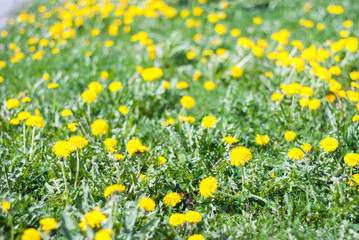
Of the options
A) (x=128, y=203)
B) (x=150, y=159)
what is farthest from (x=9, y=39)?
(x=128, y=203)

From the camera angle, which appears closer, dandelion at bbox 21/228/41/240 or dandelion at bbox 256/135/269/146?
dandelion at bbox 21/228/41/240

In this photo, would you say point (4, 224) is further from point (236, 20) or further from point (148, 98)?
point (236, 20)

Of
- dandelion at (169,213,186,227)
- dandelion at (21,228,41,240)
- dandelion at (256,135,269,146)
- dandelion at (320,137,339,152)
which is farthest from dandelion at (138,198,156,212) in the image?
dandelion at (320,137,339,152)

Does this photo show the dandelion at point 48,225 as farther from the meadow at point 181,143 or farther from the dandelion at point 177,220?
the dandelion at point 177,220

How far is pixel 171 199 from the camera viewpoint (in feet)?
7.23

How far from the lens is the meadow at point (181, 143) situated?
204cm

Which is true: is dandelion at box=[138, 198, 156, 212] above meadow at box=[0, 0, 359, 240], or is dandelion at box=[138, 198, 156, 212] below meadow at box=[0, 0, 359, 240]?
above

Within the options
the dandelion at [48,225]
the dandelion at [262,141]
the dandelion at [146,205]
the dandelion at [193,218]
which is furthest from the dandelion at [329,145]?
the dandelion at [48,225]

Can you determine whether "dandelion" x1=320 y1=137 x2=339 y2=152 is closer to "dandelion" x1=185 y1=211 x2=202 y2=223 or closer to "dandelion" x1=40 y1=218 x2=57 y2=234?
"dandelion" x1=185 y1=211 x2=202 y2=223

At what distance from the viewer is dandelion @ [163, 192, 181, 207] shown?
7.20 ft

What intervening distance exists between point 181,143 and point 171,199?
0.59 metres

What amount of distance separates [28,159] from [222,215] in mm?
1515

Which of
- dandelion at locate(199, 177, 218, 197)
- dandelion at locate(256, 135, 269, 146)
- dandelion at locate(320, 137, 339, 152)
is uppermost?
dandelion at locate(199, 177, 218, 197)

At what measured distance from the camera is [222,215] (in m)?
2.19
